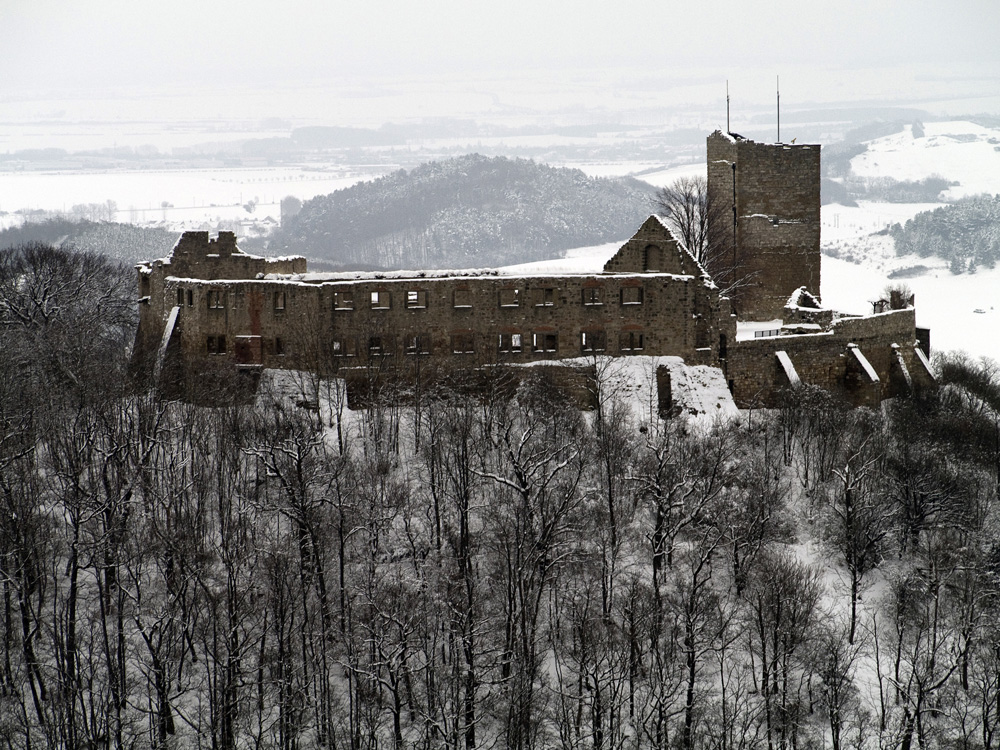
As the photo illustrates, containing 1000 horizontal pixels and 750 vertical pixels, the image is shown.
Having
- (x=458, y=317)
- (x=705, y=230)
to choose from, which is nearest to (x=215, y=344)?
(x=458, y=317)

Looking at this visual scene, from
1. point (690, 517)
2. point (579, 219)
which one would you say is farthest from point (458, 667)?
point (579, 219)

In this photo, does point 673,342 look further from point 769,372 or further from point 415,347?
point 415,347

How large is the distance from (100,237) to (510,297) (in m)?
71.8

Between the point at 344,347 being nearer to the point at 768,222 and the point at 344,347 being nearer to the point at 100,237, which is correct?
the point at 768,222

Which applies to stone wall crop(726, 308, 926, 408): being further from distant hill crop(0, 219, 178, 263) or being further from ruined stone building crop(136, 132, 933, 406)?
distant hill crop(0, 219, 178, 263)

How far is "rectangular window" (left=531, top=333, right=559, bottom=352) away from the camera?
5556 cm

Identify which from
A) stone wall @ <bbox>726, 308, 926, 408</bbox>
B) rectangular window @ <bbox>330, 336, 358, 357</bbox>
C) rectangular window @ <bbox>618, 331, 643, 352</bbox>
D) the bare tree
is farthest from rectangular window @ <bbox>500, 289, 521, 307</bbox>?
the bare tree

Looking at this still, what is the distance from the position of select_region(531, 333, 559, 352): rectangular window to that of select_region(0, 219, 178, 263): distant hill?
55.4 meters

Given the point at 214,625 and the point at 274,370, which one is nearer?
the point at 214,625

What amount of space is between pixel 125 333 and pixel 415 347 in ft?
70.2

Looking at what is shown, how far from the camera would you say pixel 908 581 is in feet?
159

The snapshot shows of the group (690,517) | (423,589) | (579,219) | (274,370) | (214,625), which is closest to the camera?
(214,625)

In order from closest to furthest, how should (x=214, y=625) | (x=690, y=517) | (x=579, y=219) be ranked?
(x=214, y=625), (x=690, y=517), (x=579, y=219)

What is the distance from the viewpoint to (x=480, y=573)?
47.1 m
